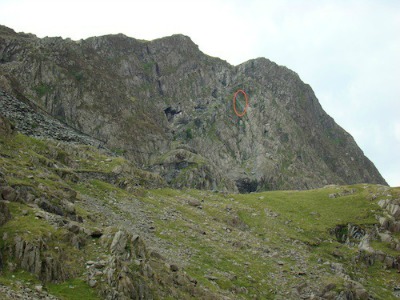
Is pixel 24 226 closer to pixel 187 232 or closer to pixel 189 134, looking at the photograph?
pixel 187 232

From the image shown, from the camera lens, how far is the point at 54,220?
3934 centimetres

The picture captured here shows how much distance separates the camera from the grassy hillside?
36.1 m

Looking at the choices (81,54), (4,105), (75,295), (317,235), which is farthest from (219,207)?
(81,54)

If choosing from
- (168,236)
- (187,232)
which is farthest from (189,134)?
(168,236)

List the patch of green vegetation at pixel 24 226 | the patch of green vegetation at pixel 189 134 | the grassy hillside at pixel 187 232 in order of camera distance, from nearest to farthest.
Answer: the patch of green vegetation at pixel 24 226 → the grassy hillside at pixel 187 232 → the patch of green vegetation at pixel 189 134

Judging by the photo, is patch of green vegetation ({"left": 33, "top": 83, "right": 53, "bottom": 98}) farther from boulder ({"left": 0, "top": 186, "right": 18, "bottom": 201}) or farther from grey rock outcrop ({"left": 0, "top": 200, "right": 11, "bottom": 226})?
grey rock outcrop ({"left": 0, "top": 200, "right": 11, "bottom": 226})

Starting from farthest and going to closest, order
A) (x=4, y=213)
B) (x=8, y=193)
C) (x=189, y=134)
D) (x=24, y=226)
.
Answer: (x=189, y=134) < (x=8, y=193) < (x=4, y=213) < (x=24, y=226)

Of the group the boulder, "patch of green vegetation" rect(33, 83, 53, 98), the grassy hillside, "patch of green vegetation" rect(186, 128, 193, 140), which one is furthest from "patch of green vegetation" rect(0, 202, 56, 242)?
"patch of green vegetation" rect(186, 128, 193, 140)

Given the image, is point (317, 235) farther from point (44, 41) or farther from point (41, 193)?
point (44, 41)

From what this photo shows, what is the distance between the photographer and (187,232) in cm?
6888

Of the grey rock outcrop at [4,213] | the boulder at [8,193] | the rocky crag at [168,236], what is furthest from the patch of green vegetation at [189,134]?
the grey rock outcrop at [4,213]

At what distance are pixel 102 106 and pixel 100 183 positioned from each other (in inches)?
3360

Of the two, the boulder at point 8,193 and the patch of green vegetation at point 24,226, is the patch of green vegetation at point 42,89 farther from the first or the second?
the patch of green vegetation at point 24,226

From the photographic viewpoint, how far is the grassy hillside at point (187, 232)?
36.1 meters
